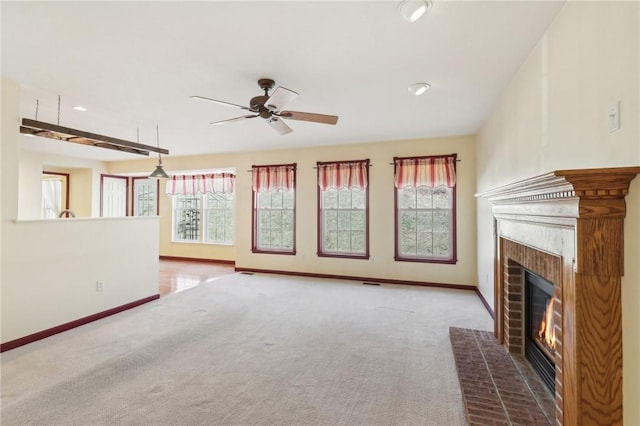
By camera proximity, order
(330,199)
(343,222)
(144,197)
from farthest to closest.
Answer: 1. (144,197)
2. (330,199)
3. (343,222)

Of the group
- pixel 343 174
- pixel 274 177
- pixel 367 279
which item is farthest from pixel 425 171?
pixel 274 177

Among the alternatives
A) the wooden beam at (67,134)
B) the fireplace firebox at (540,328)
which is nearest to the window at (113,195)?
the wooden beam at (67,134)

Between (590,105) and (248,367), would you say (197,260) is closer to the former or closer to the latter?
(248,367)

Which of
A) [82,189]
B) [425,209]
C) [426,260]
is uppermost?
[82,189]

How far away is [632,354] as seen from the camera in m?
1.35

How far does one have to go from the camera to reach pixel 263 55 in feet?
8.38

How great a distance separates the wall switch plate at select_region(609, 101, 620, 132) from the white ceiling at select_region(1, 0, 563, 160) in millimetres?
933

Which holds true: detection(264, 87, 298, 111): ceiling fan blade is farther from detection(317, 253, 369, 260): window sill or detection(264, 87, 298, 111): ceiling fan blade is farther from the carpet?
detection(317, 253, 369, 260): window sill

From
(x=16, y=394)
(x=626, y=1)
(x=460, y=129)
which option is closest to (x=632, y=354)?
(x=626, y=1)

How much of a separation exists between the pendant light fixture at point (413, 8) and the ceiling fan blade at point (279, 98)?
97 centimetres

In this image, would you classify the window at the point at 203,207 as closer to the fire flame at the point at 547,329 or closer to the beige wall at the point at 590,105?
the beige wall at the point at 590,105

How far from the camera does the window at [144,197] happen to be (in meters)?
8.68

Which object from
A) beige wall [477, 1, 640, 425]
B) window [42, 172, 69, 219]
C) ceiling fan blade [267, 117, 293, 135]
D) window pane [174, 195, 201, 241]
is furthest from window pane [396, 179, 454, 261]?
window [42, 172, 69, 219]

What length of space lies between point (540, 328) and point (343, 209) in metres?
4.05
